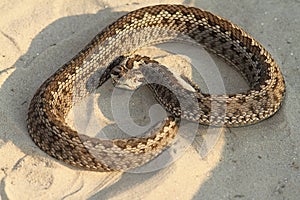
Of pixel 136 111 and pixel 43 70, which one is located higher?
pixel 43 70

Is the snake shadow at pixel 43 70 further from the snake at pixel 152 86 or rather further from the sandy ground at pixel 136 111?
the snake at pixel 152 86

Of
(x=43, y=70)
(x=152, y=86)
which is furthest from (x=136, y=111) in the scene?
(x=43, y=70)

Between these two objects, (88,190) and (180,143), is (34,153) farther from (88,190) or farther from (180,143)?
(180,143)

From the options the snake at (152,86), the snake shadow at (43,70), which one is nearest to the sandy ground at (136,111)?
the snake shadow at (43,70)

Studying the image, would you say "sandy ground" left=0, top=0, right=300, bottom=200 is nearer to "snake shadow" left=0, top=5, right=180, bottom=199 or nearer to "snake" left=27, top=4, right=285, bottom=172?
"snake shadow" left=0, top=5, right=180, bottom=199

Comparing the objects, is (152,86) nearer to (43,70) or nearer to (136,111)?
(136,111)

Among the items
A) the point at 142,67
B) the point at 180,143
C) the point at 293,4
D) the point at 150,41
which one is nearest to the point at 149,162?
the point at 180,143

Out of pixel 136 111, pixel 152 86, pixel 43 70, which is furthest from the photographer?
pixel 43 70
